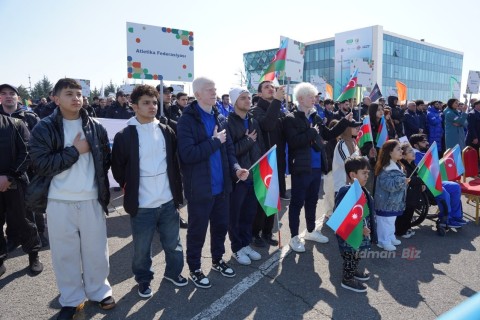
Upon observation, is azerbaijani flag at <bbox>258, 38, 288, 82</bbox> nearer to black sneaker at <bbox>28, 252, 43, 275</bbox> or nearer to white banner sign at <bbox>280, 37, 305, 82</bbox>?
white banner sign at <bbox>280, 37, 305, 82</bbox>

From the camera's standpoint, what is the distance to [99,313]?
3.00 meters

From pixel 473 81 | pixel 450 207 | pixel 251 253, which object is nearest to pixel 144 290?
pixel 251 253

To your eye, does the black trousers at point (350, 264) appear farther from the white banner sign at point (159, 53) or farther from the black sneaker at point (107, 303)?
the white banner sign at point (159, 53)

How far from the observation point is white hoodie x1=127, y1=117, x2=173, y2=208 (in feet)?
10.3

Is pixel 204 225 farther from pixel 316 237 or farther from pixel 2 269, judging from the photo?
pixel 2 269

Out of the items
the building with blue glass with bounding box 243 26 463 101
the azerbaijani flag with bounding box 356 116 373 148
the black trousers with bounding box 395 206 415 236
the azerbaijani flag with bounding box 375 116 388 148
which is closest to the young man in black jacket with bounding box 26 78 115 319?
the black trousers with bounding box 395 206 415 236

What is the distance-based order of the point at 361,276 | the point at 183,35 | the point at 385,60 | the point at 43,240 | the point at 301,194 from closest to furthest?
1. the point at 361,276
2. the point at 301,194
3. the point at 43,240
4. the point at 183,35
5. the point at 385,60

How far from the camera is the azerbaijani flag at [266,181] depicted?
13.0 feet

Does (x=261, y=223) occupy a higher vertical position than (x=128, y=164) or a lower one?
lower

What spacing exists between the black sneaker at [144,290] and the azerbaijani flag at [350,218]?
1893mm

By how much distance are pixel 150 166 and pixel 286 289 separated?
72.4 inches

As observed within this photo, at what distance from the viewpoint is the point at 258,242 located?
4562mm

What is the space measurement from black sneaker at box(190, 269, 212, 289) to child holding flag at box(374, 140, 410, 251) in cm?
248

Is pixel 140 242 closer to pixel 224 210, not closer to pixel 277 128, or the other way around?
pixel 224 210
